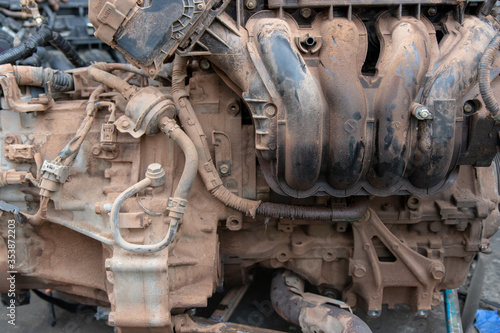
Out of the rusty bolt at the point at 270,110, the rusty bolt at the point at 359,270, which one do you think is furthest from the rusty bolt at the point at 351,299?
the rusty bolt at the point at 270,110

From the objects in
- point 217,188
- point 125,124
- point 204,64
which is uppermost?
point 204,64

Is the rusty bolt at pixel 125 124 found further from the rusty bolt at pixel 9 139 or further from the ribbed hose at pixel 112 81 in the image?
the rusty bolt at pixel 9 139

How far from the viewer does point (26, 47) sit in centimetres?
337

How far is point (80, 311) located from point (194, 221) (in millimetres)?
1676

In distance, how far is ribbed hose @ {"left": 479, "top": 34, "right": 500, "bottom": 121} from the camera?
2.07 m

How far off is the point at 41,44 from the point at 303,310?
2907mm

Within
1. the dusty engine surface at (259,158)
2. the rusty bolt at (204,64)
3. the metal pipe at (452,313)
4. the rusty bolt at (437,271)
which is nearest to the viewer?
the dusty engine surface at (259,158)

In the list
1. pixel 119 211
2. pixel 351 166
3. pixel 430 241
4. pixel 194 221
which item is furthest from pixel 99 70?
pixel 430 241

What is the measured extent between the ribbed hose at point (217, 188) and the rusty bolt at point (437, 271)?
2.17 feet

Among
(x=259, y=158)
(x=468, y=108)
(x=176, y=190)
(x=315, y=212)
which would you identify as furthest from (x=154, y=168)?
(x=468, y=108)

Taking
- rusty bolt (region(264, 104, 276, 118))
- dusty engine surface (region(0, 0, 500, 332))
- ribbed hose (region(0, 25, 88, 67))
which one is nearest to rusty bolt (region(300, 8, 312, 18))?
dusty engine surface (region(0, 0, 500, 332))

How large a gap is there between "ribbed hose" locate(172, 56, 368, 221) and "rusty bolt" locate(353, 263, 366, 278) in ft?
1.36

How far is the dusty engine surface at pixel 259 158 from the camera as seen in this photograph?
7.24ft

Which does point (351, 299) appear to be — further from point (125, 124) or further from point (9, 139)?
point (9, 139)
